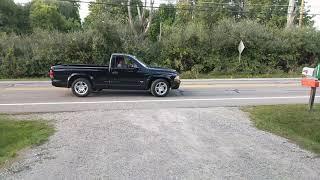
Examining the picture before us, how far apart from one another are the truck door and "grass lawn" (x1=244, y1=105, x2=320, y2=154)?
4372 mm

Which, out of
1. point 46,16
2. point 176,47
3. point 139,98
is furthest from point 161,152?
point 46,16

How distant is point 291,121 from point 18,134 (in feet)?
23.5

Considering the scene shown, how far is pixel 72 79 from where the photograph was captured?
48.0ft

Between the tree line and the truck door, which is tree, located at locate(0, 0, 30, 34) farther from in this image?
the truck door

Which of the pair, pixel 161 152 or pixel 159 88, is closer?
pixel 161 152

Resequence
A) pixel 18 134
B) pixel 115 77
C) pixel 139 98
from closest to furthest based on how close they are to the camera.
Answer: pixel 18 134
pixel 139 98
pixel 115 77

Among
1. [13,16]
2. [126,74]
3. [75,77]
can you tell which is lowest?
[75,77]

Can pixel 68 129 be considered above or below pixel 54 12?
below

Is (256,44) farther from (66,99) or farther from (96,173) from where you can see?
(96,173)

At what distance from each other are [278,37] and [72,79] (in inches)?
776

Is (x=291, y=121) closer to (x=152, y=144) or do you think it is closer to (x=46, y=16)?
(x=152, y=144)

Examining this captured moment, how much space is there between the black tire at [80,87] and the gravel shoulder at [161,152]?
4041mm

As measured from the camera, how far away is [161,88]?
15039 millimetres

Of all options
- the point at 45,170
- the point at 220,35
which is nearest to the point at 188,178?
the point at 45,170
